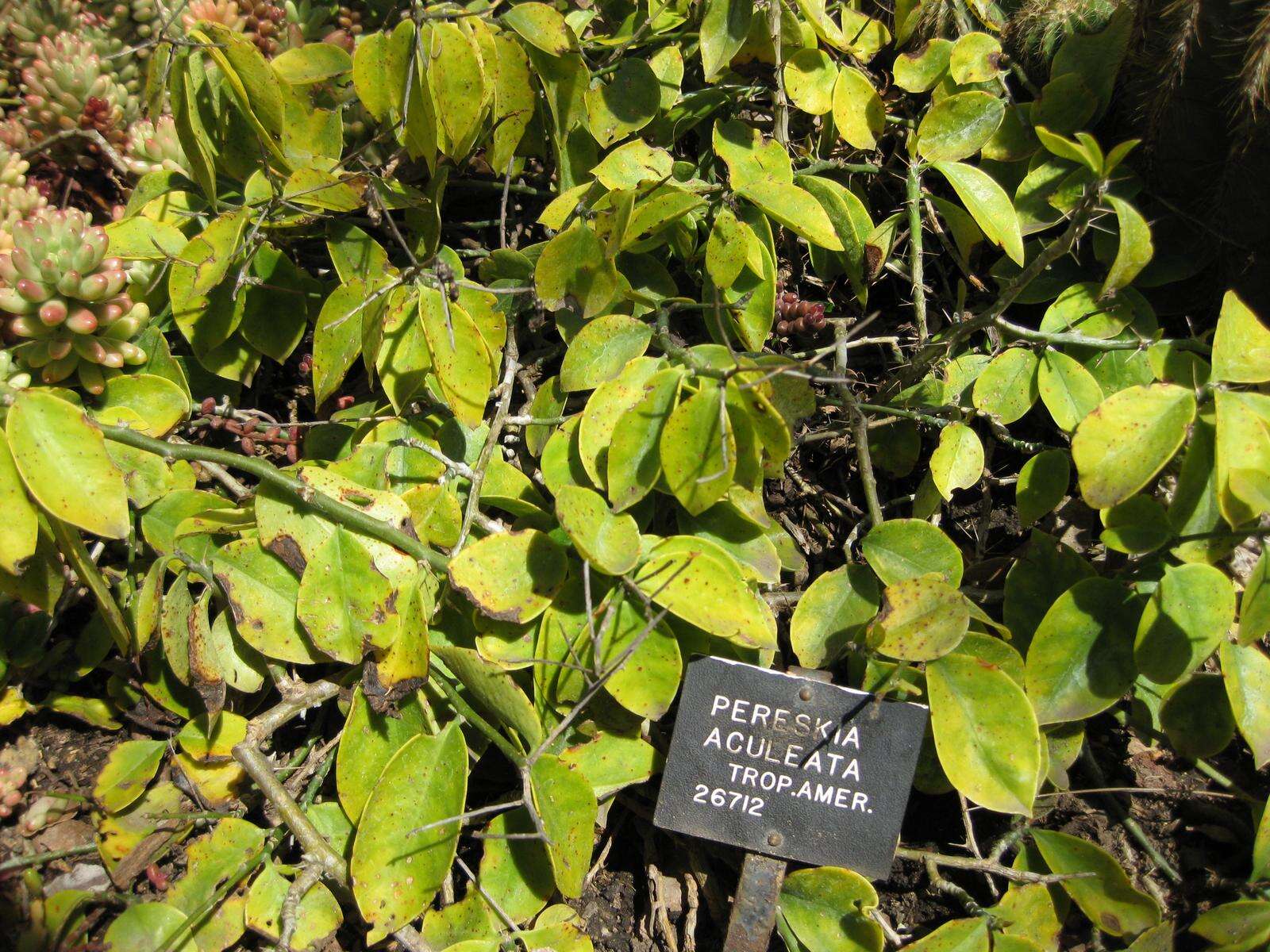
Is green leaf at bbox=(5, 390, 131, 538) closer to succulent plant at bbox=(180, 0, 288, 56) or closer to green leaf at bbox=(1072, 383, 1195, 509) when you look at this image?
succulent plant at bbox=(180, 0, 288, 56)

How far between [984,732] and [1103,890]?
0.29 metres

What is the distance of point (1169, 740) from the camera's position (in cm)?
117

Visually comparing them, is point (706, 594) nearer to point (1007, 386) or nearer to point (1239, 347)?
point (1007, 386)

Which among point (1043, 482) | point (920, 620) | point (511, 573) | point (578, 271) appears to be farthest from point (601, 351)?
point (1043, 482)

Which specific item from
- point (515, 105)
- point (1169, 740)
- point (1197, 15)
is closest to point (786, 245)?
point (515, 105)

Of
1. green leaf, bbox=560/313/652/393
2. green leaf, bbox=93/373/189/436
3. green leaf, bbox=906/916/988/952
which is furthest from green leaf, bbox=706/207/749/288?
green leaf, bbox=906/916/988/952

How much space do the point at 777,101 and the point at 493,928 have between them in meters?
1.29

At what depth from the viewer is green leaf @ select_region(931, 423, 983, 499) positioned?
122 centimetres

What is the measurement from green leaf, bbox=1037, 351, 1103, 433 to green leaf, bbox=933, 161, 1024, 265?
153 mm

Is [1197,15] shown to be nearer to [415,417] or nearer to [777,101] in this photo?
[777,101]

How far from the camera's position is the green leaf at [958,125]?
134 cm

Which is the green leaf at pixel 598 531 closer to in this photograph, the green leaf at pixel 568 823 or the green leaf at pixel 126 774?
the green leaf at pixel 568 823

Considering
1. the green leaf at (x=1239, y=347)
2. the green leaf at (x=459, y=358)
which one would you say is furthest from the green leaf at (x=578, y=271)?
the green leaf at (x=1239, y=347)

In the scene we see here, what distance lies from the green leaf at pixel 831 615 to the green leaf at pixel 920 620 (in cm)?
8
